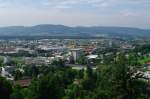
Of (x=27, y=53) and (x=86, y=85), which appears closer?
(x=86, y=85)

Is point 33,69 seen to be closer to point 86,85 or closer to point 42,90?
point 86,85

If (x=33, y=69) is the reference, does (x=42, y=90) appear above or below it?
above

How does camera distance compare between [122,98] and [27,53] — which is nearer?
[122,98]

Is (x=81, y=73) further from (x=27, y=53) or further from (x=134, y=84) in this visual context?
(x=27, y=53)

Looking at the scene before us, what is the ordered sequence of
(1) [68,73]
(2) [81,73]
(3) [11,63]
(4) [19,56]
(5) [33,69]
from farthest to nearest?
A: (4) [19,56] < (3) [11,63] < (5) [33,69] < (2) [81,73] < (1) [68,73]

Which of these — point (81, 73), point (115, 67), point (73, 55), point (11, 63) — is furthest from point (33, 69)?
point (115, 67)

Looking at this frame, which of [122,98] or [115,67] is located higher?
[115,67]

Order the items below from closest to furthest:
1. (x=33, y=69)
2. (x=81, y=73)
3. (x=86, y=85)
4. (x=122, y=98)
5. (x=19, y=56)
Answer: (x=122, y=98), (x=86, y=85), (x=81, y=73), (x=33, y=69), (x=19, y=56)

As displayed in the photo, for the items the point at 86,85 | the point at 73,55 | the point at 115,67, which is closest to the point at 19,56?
the point at 73,55

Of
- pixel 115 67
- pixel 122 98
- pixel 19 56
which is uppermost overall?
pixel 115 67

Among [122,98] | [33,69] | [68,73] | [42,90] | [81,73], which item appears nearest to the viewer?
[122,98]
